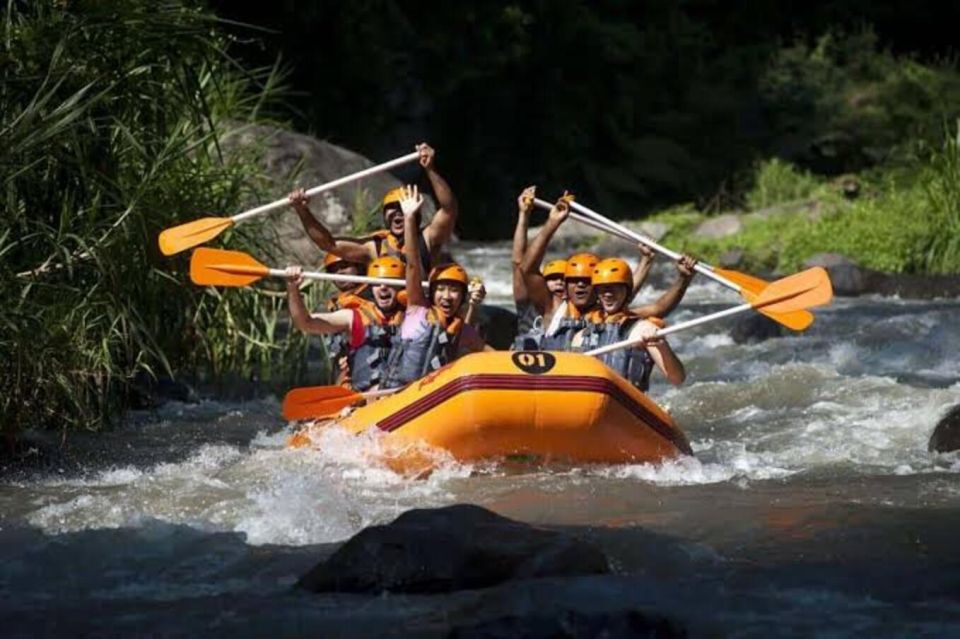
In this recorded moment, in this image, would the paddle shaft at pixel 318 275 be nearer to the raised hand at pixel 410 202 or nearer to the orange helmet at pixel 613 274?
the raised hand at pixel 410 202

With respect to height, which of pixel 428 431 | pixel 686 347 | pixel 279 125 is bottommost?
pixel 686 347

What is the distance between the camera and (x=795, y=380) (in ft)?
38.6

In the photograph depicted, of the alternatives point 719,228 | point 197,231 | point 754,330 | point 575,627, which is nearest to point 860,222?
point 719,228

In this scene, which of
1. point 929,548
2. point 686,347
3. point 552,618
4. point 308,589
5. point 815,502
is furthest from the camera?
point 686,347

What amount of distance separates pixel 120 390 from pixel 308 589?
145 inches

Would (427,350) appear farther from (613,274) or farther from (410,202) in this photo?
(613,274)

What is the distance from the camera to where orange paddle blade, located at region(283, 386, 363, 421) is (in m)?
8.98

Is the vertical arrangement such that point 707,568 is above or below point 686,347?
above

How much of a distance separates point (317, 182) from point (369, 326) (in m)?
5.78

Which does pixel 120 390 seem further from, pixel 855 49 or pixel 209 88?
pixel 855 49

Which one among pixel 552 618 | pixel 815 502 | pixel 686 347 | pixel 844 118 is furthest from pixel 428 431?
pixel 844 118

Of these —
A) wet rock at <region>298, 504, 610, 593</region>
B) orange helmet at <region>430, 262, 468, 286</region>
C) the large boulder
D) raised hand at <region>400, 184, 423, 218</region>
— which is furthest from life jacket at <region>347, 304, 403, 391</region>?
wet rock at <region>298, 504, 610, 593</region>

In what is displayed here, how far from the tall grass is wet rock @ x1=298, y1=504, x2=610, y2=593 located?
7.75 ft

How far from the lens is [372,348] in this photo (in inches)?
356
